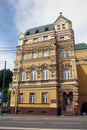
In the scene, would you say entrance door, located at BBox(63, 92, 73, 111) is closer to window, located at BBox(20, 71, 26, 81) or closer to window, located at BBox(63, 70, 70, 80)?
window, located at BBox(63, 70, 70, 80)

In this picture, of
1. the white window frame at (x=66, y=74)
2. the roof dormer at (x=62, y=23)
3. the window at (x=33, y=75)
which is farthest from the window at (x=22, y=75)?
the roof dormer at (x=62, y=23)

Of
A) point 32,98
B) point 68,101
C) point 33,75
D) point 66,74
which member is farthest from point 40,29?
point 68,101

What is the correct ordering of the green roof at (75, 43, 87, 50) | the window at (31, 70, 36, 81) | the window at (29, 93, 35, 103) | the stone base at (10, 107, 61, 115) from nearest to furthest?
the stone base at (10, 107, 61, 115)
the window at (29, 93, 35, 103)
the window at (31, 70, 36, 81)
the green roof at (75, 43, 87, 50)

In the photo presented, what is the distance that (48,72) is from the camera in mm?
30359

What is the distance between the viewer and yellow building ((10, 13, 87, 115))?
28520 mm

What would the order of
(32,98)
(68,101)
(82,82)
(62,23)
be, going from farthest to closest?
(62,23) < (82,82) < (32,98) < (68,101)

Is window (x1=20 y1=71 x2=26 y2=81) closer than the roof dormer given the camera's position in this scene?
Yes

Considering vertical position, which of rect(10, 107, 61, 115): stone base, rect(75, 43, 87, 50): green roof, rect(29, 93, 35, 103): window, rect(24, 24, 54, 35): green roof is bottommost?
rect(10, 107, 61, 115): stone base

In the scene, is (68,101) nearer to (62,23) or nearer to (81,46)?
(81,46)

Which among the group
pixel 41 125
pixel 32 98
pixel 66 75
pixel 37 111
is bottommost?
pixel 37 111

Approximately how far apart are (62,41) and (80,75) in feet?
25.7

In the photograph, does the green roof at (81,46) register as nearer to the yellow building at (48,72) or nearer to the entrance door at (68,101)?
the yellow building at (48,72)

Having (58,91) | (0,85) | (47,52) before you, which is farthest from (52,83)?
(0,85)

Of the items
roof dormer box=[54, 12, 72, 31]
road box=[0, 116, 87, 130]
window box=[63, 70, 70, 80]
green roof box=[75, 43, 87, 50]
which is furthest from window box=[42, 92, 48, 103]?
roof dormer box=[54, 12, 72, 31]
